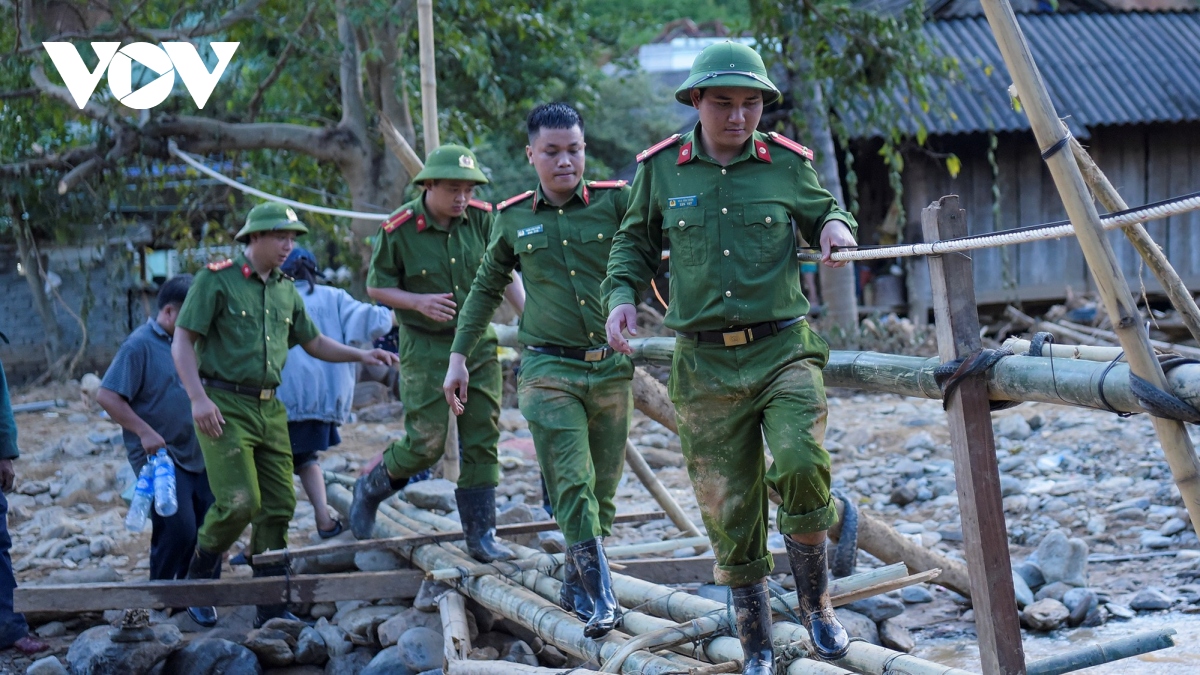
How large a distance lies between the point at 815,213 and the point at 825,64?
7.24m

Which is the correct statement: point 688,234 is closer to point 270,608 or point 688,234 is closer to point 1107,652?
point 1107,652

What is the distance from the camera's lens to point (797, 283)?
3451mm

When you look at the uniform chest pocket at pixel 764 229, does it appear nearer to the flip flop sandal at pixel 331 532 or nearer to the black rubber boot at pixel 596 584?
the black rubber boot at pixel 596 584

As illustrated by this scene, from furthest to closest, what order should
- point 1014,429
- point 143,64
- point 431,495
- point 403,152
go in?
1. point 143,64
2. point 1014,429
3. point 403,152
4. point 431,495

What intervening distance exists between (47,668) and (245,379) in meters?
1.50

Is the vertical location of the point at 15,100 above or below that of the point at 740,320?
above

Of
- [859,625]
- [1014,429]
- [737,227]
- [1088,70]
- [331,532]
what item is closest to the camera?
→ [737,227]

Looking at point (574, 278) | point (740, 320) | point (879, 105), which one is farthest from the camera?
point (879, 105)

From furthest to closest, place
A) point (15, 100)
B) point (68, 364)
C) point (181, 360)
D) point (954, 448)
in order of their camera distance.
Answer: point (68, 364) → point (15, 100) → point (181, 360) → point (954, 448)

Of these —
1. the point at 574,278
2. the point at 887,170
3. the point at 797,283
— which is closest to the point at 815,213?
the point at 797,283

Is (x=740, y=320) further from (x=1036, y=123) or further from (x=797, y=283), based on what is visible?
(x=1036, y=123)

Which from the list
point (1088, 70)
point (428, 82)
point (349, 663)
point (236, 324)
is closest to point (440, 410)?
point (236, 324)

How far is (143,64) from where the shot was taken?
10.3 meters

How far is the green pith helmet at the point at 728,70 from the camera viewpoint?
326 centimetres
